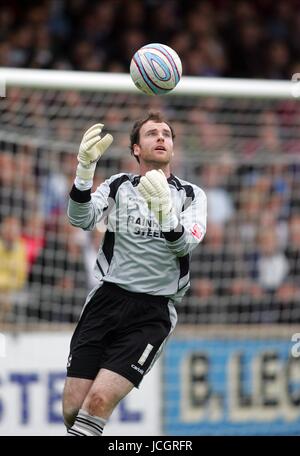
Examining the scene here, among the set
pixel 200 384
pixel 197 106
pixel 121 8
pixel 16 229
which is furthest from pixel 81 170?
pixel 121 8

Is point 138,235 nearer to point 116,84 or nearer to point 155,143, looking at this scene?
point 155,143

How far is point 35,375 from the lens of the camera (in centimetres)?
1103

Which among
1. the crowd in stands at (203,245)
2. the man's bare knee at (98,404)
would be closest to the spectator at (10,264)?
the crowd in stands at (203,245)

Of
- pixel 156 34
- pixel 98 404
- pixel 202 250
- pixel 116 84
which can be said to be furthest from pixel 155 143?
pixel 156 34

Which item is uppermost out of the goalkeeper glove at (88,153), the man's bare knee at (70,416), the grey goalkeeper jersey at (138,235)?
the goalkeeper glove at (88,153)

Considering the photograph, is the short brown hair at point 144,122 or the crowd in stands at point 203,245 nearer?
the short brown hair at point 144,122

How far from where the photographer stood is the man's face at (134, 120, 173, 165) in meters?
7.86

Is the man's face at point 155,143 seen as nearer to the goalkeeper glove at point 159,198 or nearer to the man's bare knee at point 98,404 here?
the goalkeeper glove at point 159,198

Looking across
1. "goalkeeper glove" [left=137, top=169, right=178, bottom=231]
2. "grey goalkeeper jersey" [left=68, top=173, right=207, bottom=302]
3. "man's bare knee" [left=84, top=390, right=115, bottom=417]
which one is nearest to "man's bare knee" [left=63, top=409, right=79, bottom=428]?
"man's bare knee" [left=84, top=390, right=115, bottom=417]

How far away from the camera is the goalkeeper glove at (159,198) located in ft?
24.3

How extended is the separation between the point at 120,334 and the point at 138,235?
699mm

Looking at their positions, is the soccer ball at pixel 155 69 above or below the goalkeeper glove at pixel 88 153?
above

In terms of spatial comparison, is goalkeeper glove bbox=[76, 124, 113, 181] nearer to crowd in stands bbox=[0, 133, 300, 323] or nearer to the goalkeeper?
the goalkeeper

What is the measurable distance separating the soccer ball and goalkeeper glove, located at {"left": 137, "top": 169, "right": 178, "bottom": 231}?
831 mm
